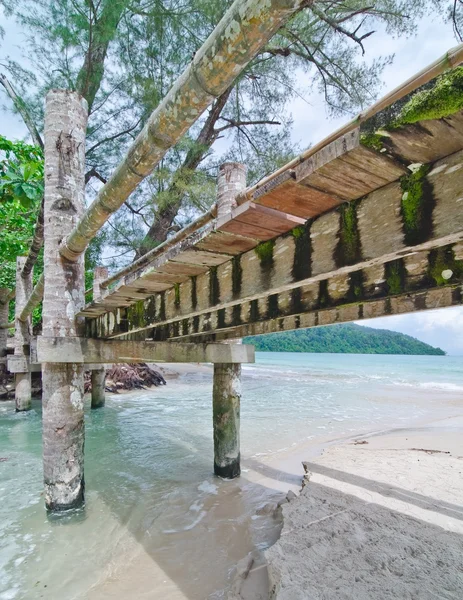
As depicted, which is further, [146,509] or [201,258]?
[146,509]

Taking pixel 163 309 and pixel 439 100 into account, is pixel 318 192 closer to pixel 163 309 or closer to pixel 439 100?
pixel 439 100

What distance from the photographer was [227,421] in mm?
5938

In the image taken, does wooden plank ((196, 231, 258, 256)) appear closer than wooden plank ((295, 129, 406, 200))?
No

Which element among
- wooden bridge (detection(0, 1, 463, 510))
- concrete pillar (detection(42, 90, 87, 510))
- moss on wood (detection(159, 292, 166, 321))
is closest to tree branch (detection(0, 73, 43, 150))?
concrete pillar (detection(42, 90, 87, 510))

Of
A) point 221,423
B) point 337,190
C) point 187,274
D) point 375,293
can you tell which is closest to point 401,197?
point 337,190

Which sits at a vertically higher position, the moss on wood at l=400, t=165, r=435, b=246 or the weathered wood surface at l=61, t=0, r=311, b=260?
the weathered wood surface at l=61, t=0, r=311, b=260

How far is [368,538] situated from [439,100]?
3717mm

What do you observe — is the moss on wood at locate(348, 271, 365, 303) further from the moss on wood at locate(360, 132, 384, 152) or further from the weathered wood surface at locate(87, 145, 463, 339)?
the moss on wood at locate(360, 132, 384, 152)

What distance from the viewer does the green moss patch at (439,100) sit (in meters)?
1.05

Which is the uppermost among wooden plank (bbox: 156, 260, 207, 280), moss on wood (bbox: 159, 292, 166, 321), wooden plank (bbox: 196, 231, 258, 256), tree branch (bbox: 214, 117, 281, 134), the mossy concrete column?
tree branch (bbox: 214, 117, 281, 134)

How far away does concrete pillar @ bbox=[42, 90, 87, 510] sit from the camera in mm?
4512

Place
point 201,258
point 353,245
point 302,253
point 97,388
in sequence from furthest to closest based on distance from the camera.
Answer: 1. point 97,388
2. point 201,258
3. point 302,253
4. point 353,245

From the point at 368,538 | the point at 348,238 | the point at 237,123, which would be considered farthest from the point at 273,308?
the point at 237,123

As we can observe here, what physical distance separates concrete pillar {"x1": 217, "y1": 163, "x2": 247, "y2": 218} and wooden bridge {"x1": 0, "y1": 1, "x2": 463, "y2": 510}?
0.04 feet
